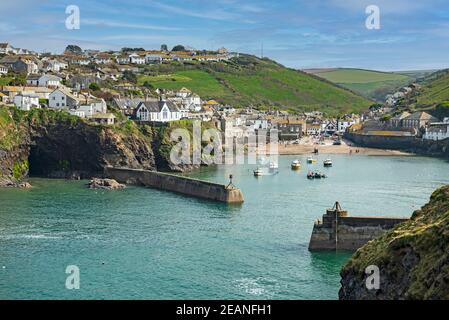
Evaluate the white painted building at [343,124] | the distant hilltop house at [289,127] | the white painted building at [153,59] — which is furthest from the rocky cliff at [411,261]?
the white painted building at [153,59]

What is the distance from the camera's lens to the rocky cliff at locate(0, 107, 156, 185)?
8294 cm

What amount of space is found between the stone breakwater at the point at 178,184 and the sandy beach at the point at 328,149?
44575 millimetres

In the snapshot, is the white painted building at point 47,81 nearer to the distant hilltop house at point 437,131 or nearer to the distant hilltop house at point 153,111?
the distant hilltop house at point 153,111

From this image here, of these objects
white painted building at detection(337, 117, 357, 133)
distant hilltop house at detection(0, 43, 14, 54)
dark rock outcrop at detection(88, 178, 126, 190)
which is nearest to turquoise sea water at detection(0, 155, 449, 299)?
dark rock outcrop at detection(88, 178, 126, 190)

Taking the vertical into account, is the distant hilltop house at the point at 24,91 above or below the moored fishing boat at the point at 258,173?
above

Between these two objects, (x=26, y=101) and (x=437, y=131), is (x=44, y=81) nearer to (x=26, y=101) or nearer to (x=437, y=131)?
(x=26, y=101)

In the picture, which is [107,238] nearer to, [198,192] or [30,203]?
[30,203]

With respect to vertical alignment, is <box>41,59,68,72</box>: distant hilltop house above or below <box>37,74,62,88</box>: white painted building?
above

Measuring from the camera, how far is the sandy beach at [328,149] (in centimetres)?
12131

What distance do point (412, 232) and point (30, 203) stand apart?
43.2 meters

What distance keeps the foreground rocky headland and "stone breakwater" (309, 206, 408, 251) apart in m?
44.6

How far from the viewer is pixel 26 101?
8975 cm

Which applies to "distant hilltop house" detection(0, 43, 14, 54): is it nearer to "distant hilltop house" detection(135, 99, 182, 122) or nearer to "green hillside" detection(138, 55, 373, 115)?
"green hillside" detection(138, 55, 373, 115)
